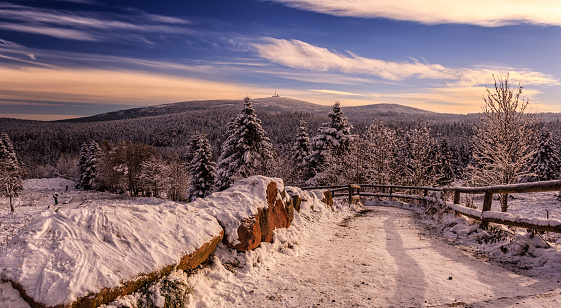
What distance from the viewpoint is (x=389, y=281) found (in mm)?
4434

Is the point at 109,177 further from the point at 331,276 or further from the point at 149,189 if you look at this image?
the point at 331,276

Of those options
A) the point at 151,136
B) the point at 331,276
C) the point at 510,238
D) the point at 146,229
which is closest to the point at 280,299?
the point at 331,276

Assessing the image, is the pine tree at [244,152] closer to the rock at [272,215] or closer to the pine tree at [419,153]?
the pine tree at [419,153]

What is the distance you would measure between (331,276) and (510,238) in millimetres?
4341

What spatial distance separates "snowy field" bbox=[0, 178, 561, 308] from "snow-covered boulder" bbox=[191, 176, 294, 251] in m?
0.25

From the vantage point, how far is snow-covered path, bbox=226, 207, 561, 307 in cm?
376

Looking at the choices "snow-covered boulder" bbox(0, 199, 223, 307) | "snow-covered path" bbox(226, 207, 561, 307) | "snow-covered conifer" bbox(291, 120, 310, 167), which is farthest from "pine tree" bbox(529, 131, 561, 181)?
"snow-covered boulder" bbox(0, 199, 223, 307)

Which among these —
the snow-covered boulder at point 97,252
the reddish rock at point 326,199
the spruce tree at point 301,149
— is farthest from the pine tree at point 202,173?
the snow-covered boulder at point 97,252

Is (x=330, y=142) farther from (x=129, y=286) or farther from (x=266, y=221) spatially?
(x=129, y=286)

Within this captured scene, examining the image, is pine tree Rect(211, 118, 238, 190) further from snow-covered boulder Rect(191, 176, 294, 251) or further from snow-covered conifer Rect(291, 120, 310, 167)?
snow-covered boulder Rect(191, 176, 294, 251)

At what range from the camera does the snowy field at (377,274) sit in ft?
12.2

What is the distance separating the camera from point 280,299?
393cm

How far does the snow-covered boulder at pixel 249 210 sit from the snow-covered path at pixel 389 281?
0.66 metres

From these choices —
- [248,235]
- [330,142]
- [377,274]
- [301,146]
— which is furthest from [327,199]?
[301,146]
